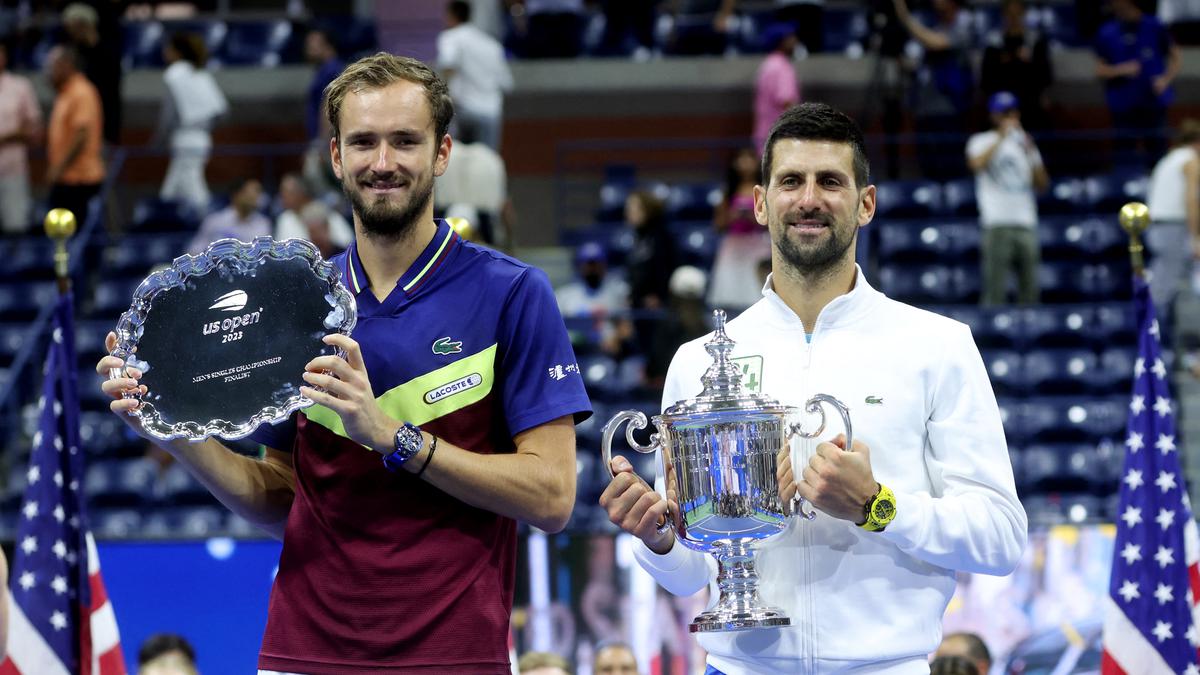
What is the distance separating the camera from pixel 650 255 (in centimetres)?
1114

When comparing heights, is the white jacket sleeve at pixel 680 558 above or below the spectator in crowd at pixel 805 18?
below

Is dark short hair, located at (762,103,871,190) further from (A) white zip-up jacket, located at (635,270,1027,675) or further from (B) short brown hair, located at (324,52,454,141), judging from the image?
(B) short brown hair, located at (324,52,454,141)

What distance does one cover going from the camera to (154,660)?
7.62 metres

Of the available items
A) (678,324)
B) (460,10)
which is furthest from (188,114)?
(678,324)

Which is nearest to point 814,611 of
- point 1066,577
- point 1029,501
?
point 1066,577

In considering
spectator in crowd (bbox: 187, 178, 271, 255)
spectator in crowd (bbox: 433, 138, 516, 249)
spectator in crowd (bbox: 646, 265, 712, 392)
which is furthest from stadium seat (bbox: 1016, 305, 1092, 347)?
spectator in crowd (bbox: 187, 178, 271, 255)

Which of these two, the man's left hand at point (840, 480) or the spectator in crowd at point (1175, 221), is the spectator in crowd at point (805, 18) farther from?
the man's left hand at point (840, 480)

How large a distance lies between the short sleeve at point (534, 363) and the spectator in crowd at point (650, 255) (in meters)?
7.39

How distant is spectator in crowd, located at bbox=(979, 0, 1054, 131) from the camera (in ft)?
43.7

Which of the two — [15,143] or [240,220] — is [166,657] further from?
[15,143]

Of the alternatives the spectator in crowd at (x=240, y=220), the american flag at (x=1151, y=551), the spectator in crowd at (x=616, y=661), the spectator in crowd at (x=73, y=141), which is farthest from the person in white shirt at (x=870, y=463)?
the spectator in crowd at (x=73, y=141)

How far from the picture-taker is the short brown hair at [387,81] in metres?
3.57

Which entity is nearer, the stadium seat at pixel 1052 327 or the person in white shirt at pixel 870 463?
the person in white shirt at pixel 870 463

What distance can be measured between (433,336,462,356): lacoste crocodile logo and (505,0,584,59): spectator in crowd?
1225 cm
